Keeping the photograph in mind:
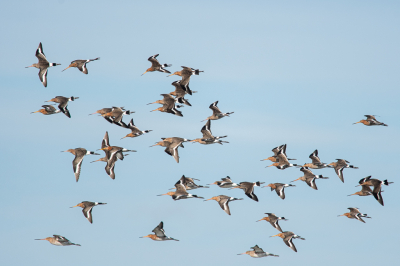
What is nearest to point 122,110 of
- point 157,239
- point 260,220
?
point 157,239

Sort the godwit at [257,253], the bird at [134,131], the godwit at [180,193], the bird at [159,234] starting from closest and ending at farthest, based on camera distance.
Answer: the bird at [159,234], the godwit at [180,193], the godwit at [257,253], the bird at [134,131]

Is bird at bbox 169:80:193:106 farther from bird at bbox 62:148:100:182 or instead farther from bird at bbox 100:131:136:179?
bird at bbox 62:148:100:182

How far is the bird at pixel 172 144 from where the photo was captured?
29702mm

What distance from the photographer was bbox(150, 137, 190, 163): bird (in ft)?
97.4

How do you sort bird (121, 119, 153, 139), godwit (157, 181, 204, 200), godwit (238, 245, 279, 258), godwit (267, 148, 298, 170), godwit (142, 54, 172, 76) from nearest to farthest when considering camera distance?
godwit (157, 181, 204, 200) < godwit (238, 245, 279, 258) < godwit (142, 54, 172, 76) < godwit (267, 148, 298, 170) < bird (121, 119, 153, 139)

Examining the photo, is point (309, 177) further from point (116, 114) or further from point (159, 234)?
point (116, 114)

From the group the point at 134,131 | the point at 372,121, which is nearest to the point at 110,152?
the point at 134,131

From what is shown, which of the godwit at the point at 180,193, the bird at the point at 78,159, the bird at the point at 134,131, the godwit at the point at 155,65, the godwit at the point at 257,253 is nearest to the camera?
the godwit at the point at 180,193

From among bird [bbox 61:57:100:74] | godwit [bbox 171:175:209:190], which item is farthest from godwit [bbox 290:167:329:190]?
bird [bbox 61:57:100:74]

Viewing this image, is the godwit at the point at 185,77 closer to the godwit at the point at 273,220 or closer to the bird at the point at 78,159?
the bird at the point at 78,159

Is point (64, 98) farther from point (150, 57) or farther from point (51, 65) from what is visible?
point (150, 57)

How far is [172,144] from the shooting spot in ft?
99.8

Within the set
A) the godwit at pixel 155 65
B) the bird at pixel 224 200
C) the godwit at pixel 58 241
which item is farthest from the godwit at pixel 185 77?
the godwit at pixel 58 241

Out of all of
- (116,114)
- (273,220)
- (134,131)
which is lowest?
(273,220)
